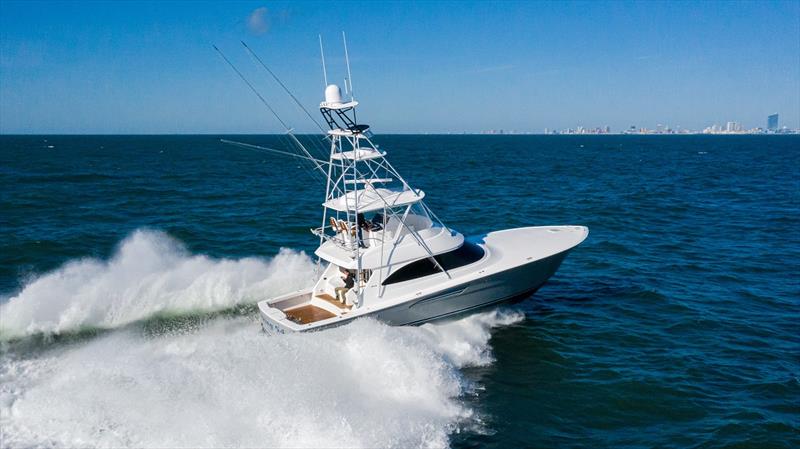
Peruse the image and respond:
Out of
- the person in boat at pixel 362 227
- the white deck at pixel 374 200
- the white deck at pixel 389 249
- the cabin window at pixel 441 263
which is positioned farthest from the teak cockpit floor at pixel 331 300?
the white deck at pixel 374 200

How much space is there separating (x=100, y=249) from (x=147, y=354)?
1185 centimetres

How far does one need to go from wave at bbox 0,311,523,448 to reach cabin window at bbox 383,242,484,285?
4.12ft

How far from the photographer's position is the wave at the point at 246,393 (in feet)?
28.0

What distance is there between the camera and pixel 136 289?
14.5 metres

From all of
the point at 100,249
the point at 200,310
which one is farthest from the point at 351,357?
the point at 100,249

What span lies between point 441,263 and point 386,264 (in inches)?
56.5

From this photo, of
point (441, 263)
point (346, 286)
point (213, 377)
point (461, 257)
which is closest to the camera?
point (213, 377)

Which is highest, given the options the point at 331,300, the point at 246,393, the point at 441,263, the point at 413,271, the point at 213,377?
the point at 441,263

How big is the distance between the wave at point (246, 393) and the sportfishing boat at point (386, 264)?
2.69 feet

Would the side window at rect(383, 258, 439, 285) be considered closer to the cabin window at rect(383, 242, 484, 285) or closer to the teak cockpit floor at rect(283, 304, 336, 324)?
the cabin window at rect(383, 242, 484, 285)

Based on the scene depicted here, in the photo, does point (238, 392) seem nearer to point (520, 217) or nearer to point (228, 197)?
point (520, 217)

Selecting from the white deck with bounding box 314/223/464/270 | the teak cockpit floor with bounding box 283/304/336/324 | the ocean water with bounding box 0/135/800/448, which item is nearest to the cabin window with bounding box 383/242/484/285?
the white deck with bounding box 314/223/464/270

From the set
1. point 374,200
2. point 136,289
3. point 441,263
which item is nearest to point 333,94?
point 374,200

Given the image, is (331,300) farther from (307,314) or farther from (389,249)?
(389,249)
